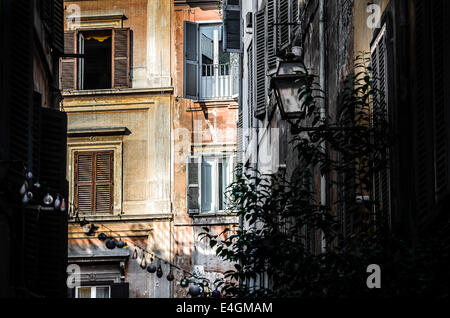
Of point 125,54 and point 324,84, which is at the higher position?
point 125,54

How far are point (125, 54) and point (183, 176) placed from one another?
3.32 metres

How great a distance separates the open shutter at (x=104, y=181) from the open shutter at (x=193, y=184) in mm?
1795

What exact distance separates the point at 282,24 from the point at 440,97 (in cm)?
860

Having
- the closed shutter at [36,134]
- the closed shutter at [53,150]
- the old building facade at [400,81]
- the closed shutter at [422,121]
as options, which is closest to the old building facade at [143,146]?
the closed shutter at [53,150]

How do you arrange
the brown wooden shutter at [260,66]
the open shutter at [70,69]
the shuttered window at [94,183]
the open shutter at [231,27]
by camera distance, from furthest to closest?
1. the open shutter at [70,69]
2. the shuttered window at [94,183]
3. the open shutter at [231,27]
4. the brown wooden shutter at [260,66]

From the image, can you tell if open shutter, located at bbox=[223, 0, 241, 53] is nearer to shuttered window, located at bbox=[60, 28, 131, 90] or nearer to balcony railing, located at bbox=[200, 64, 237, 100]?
balcony railing, located at bbox=[200, 64, 237, 100]

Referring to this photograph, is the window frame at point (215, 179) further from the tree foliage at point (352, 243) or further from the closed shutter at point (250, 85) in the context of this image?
the tree foliage at point (352, 243)

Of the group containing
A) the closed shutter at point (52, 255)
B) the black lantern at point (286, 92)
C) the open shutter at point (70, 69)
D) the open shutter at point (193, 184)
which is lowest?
the closed shutter at point (52, 255)

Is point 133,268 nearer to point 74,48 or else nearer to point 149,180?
point 149,180

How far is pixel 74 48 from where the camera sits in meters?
27.5

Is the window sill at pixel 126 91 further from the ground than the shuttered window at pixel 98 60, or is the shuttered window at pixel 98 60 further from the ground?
the shuttered window at pixel 98 60

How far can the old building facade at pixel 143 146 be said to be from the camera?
26172 mm
